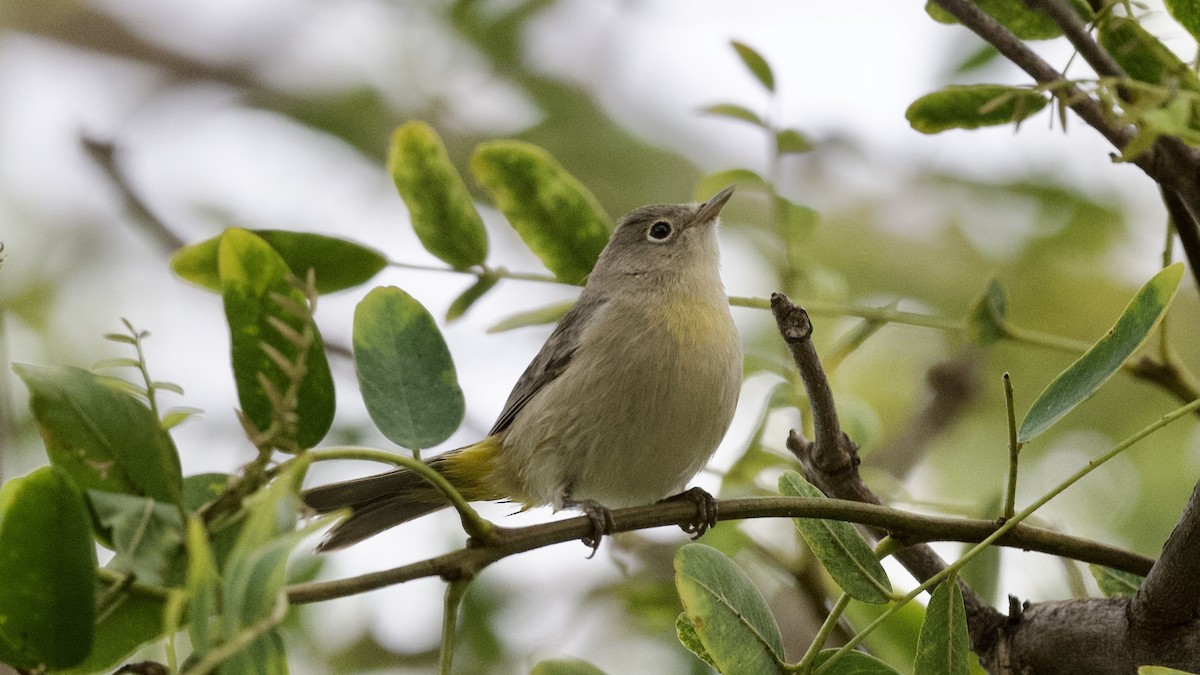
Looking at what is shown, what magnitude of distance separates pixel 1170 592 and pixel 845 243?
4.28m

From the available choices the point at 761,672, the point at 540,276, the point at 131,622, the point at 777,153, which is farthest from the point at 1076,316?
the point at 131,622

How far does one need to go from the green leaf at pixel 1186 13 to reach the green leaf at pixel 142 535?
180 centimetres

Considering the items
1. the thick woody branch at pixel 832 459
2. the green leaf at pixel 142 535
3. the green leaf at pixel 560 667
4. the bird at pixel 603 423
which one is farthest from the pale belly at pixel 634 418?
the green leaf at pixel 142 535

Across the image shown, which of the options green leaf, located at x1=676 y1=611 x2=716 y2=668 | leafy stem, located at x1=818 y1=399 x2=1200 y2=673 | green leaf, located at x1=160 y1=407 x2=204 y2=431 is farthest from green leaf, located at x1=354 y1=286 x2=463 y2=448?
leafy stem, located at x1=818 y1=399 x2=1200 y2=673

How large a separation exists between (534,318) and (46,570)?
164 centimetres

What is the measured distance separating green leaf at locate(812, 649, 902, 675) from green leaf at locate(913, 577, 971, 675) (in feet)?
0.22

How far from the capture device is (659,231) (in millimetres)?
4445

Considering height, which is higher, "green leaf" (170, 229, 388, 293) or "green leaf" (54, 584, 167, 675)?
"green leaf" (170, 229, 388, 293)

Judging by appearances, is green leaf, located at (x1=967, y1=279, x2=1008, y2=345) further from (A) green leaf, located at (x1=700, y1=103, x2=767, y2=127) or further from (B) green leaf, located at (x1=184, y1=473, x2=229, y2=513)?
(B) green leaf, located at (x1=184, y1=473, x2=229, y2=513)

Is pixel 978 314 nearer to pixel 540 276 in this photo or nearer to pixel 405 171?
pixel 540 276

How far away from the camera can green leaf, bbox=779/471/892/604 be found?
Result: 1.88 metres

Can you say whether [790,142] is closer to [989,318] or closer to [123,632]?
[989,318]

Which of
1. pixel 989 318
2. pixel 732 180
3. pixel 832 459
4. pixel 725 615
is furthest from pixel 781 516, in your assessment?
pixel 732 180

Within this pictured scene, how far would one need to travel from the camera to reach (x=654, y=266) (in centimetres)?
418
